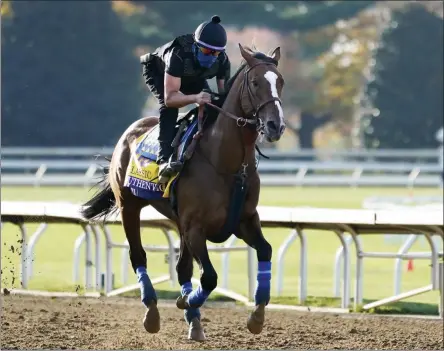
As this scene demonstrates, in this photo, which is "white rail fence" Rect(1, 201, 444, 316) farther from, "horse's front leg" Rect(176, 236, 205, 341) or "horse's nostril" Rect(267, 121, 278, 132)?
"horse's nostril" Rect(267, 121, 278, 132)

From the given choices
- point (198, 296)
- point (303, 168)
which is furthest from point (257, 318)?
point (303, 168)

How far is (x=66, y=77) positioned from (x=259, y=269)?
16879mm

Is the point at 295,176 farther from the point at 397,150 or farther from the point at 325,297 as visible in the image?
the point at 325,297

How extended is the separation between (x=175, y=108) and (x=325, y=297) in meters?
3.39

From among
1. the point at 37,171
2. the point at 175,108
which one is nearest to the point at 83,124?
the point at 37,171

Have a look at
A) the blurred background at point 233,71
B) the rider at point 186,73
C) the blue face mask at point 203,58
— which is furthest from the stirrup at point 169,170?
the blurred background at point 233,71

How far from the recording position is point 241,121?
6.02 meters

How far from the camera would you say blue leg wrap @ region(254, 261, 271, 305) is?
6.04m

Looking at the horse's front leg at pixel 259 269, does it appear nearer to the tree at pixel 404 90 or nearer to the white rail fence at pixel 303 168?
the white rail fence at pixel 303 168

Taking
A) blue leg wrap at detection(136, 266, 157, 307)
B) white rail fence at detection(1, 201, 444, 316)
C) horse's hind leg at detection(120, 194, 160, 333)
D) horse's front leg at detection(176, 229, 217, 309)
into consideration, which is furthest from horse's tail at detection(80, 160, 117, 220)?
horse's front leg at detection(176, 229, 217, 309)

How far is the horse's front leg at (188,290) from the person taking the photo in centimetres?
659

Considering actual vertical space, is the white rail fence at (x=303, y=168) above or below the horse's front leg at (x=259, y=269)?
above

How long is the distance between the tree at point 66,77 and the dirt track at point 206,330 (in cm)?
1193

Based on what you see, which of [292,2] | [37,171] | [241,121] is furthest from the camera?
[37,171]
